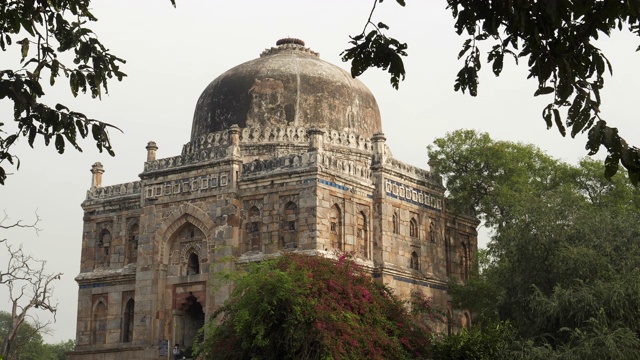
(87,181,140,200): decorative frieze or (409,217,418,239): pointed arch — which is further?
(87,181,140,200): decorative frieze

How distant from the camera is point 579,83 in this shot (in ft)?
16.0

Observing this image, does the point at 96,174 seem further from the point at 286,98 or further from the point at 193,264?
the point at 286,98

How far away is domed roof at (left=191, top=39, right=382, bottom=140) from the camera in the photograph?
25.7m

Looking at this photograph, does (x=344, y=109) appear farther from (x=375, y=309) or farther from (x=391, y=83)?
(x=391, y=83)

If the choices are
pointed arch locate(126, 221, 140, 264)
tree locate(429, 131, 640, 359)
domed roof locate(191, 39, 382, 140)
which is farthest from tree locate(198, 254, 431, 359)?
domed roof locate(191, 39, 382, 140)

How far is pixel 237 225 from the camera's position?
22953 mm

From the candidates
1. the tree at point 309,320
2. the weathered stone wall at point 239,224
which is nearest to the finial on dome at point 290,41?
the weathered stone wall at point 239,224

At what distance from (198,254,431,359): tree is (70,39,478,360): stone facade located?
411cm

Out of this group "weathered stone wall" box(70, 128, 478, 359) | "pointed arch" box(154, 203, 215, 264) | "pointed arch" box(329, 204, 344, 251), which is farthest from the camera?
"pointed arch" box(154, 203, 215, 264)

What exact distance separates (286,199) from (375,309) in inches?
234

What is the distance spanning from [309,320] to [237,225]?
24.7 feet

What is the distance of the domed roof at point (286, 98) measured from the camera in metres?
25.7

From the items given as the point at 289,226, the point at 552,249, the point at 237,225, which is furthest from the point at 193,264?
the point at 552,249

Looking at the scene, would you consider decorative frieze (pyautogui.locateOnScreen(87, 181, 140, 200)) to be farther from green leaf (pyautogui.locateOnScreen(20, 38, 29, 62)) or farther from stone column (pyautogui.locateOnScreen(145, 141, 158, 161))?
green leaf (pyautogui.locateOnScreen(20, 38, 29, 62))
